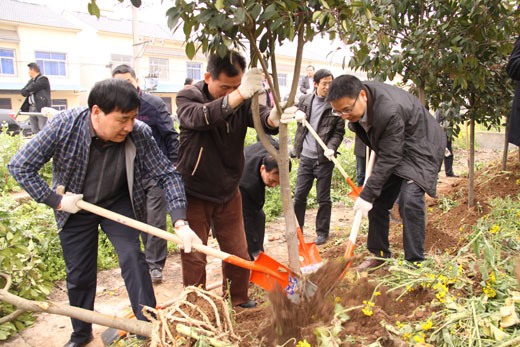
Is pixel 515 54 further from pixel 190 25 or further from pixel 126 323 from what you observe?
pixel 126 323

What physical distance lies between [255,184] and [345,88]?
113cm

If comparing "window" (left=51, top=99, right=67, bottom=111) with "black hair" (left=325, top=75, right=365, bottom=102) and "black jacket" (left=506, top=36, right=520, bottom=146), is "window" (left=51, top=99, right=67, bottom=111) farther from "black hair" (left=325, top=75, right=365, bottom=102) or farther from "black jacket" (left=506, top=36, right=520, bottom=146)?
"black jacket" (left=506, top=36, right=520, bottom=146)

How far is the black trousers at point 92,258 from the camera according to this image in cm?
238

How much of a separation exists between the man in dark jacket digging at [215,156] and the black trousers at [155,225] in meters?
1.00

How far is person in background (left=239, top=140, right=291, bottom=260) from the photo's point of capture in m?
3.29

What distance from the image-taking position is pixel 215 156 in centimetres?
269

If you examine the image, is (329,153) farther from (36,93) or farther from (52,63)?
(52,63)

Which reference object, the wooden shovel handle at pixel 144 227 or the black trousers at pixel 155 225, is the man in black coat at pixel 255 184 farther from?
the wooden shovel handle at pixel 144 227

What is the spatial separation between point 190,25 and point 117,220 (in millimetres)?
1185

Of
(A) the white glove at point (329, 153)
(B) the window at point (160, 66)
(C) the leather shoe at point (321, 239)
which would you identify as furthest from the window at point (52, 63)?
(A) the white glove at point (329, 153)

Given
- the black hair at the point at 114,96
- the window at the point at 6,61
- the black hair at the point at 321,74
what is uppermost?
the window at the point at 6,61

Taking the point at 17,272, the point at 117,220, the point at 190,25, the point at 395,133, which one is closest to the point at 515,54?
the point at 395,133

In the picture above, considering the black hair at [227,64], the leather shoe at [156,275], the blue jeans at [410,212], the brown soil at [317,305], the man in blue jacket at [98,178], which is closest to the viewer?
the brown soil at [317,305]

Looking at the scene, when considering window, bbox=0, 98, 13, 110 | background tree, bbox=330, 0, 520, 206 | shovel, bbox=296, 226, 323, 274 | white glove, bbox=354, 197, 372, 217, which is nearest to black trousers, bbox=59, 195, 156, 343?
shovel, bbox=296, 226, 323, 274
